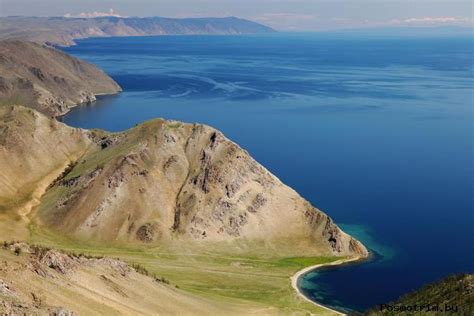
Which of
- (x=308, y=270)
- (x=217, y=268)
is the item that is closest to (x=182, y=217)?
(x=217, y=268)

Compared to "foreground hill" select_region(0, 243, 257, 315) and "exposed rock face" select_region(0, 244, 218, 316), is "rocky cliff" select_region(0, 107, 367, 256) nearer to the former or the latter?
"foreground hill" select_region(0, 243, 257, 315)

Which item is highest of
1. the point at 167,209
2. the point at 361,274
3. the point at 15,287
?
the point at 15,287

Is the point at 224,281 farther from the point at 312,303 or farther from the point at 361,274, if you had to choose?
the point at 361,274

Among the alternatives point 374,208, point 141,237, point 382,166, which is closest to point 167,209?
point 141,237

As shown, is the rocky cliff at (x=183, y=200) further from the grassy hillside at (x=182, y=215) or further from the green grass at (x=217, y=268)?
the green grass at (x=217, y=268)

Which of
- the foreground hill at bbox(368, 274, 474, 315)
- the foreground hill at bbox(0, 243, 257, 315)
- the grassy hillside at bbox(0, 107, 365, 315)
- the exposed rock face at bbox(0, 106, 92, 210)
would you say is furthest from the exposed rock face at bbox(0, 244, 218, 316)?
the exposed rock face at bbox(0, 106, 92, 210)

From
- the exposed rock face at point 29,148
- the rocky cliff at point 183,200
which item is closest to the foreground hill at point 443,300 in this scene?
the rocky cliff at point 183,200
